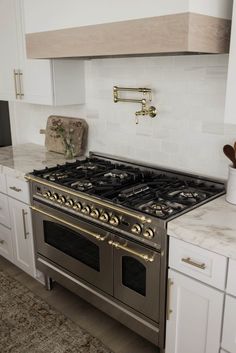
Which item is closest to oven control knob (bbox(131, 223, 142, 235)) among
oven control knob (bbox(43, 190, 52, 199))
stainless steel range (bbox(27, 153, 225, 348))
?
stainless steel range (bbox(27, 153, 225, 348))

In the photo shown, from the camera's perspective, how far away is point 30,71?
285cm

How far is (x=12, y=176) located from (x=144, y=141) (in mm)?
985

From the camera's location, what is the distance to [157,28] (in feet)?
5.60

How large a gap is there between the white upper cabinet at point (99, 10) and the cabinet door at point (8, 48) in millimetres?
436

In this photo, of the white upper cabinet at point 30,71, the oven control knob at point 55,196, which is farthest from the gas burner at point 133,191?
the white upper cabinet at point 30,71

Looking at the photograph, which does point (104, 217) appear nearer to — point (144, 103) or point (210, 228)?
point (210, 228)

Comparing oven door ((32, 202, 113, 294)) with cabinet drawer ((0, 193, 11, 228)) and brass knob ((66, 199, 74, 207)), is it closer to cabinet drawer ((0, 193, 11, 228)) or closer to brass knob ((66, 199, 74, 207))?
brass knob ((66, 199, 74, 207))

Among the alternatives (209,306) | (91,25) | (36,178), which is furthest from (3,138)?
(209,306)

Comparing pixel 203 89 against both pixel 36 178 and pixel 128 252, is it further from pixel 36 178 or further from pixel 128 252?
pixel 36 178

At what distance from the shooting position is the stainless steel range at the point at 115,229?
1857 mm

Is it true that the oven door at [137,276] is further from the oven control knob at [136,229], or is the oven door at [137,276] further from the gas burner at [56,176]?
the gas burner at [56,176]

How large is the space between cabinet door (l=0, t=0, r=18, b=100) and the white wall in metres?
0.60

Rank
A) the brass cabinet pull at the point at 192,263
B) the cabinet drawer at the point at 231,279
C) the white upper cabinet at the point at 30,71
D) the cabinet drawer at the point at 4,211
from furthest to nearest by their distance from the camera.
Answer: the cabinet drawer at the point at 4,211 < the white upper cabinet at the point at 30,71 < the brass cabinet pull at the point at 192,263 < the cabinet drawer at the point at 231,279

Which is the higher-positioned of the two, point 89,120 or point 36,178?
point 89,120
